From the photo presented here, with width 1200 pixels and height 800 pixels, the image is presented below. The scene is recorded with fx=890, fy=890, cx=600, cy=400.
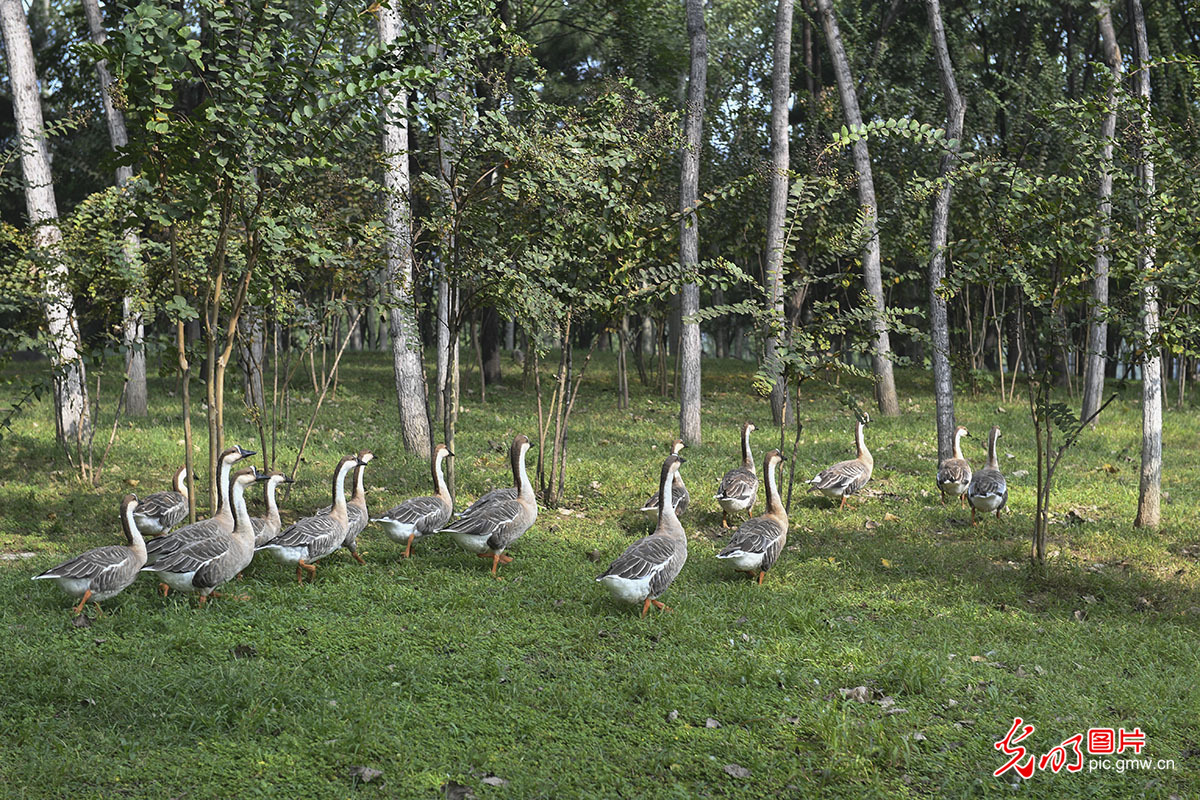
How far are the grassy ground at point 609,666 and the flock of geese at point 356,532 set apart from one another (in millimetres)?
268

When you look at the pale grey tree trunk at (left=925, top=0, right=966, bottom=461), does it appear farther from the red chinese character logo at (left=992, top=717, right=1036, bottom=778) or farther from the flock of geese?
the red chinese character logo at (left=992, top=717, right=1036, bottom=778)

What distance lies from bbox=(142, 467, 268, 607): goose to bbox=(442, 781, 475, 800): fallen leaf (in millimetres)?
3426

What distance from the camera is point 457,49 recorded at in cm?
914

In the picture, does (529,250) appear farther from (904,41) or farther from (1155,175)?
(904,41)

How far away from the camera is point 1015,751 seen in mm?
5637

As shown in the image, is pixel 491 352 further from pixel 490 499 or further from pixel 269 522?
pixel 269 522

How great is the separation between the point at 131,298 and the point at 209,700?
6.56 metres

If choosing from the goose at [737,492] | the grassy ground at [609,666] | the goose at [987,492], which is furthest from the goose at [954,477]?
the goose at [737,492]

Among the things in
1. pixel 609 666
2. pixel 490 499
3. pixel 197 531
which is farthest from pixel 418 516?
pixel 609 666

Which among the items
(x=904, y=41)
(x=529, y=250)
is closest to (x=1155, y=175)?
(x=529, y=250)

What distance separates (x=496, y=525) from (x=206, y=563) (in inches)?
104

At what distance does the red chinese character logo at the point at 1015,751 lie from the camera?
5.46m

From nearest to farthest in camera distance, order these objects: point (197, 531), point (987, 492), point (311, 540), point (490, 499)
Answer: point (197, 531), point (311, 540), point (490, 499), point (987, 492)

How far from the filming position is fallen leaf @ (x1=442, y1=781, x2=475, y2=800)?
496cm
